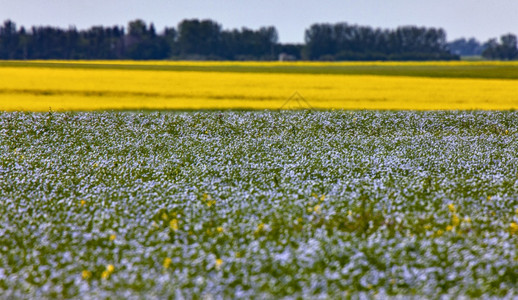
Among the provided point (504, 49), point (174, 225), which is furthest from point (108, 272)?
point (504, 49)

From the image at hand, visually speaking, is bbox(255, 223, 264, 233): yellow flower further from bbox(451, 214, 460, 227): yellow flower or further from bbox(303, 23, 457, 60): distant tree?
bbox(303, 23, 457, 60): distant tree

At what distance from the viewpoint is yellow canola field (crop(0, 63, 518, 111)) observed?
27484 millimetres

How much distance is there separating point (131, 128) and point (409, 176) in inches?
451

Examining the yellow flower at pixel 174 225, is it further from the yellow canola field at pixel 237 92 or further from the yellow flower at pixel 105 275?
the yellow canola field at pixel 237 92

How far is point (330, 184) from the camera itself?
1057 cm

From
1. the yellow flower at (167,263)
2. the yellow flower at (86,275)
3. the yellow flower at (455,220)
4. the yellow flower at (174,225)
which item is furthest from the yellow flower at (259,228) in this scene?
the yellow flower at (455,220)

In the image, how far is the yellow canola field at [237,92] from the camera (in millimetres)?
27484

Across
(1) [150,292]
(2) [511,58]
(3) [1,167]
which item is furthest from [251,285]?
(2) [511,58]

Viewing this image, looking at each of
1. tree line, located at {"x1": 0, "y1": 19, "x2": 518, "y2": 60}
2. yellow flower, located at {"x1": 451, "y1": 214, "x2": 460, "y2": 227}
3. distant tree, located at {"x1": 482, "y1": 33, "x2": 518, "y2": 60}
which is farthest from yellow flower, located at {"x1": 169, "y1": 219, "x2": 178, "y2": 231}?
distant tree, located at {"x1": 482, "y1": 33, "x2": 518, "y2": 60}

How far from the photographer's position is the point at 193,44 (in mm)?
90062

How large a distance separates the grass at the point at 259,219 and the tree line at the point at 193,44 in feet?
240

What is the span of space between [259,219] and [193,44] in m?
84.0

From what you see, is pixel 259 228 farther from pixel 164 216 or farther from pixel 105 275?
pixel 105 275

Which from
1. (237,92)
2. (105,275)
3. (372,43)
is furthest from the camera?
(372,43)
